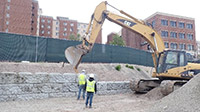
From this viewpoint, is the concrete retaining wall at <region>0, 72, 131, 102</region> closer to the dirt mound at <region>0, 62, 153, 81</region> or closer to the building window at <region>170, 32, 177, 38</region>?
the dirt mound at <region>0, 62, 153, 81</region>

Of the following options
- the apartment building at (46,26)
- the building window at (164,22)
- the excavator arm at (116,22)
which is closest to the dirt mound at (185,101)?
the excavator arm at (116,22)

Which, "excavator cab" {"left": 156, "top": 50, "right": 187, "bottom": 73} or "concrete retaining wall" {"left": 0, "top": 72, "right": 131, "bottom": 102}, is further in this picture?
"excavator cab" {"left": 156, "top": 50, "right": 187, "bottom": 73}

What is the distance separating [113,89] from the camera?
11.4m

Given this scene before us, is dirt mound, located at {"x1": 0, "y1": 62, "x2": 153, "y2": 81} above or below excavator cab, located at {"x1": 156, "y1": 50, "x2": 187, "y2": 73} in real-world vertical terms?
below

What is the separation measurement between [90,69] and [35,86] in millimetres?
7414

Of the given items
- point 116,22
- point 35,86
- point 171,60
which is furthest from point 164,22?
point 35,86

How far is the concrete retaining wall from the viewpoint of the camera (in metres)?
8.39

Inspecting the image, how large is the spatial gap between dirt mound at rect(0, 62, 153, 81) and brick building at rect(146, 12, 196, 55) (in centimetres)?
2609

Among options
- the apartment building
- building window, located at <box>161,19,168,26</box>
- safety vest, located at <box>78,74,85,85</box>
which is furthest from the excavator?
the apartment building

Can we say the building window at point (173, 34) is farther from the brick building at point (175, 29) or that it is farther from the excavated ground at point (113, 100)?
the excavated ground at point (113, 100)

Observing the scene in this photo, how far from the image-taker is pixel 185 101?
20.2ft

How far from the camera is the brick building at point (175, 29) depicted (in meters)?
43.3

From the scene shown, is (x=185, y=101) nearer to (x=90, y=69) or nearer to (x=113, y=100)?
(x=113, y=100)

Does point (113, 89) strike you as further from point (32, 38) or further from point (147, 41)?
point (32, 38)
